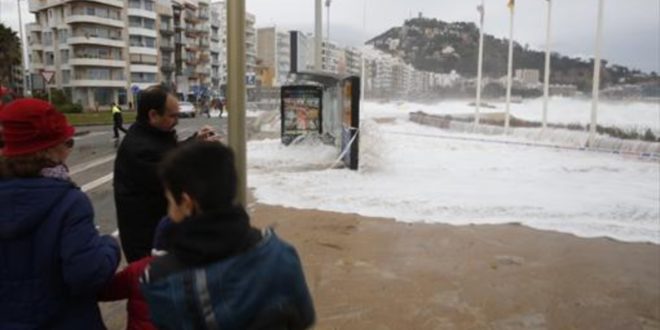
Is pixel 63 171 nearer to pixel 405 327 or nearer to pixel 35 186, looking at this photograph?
pixel 35 186

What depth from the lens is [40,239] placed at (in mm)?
1836

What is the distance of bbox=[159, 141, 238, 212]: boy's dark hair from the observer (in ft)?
4.92

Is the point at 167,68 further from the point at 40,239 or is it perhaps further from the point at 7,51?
the point at 40,239

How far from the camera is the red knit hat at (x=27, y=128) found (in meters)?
1.93

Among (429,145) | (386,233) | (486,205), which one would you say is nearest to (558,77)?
(429,145)

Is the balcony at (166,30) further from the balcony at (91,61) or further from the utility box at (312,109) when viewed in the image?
the utility box at (312,109)

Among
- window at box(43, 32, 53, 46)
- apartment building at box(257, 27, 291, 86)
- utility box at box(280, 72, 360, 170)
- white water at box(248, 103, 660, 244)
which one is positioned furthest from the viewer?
apartment building at box(257, 27, 291, 86)

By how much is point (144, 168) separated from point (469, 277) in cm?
362

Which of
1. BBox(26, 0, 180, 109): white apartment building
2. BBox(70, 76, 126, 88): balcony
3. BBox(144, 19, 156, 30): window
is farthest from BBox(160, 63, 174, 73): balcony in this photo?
BBox(70, 76, 126, 88): balcony

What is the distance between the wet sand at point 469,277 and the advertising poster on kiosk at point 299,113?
9.25 meters

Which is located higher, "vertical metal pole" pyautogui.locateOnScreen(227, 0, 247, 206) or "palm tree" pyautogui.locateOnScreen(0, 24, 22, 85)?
"palm tree" pyautogui.locateOnScreen(0, 24, 22, 85)

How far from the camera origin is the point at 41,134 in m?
1.95

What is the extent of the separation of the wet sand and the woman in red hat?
2571mm

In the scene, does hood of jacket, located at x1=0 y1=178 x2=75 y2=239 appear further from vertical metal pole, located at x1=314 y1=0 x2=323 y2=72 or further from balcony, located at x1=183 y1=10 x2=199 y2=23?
balcony, located at x1=183 y1=10 x2=199 y2=23
